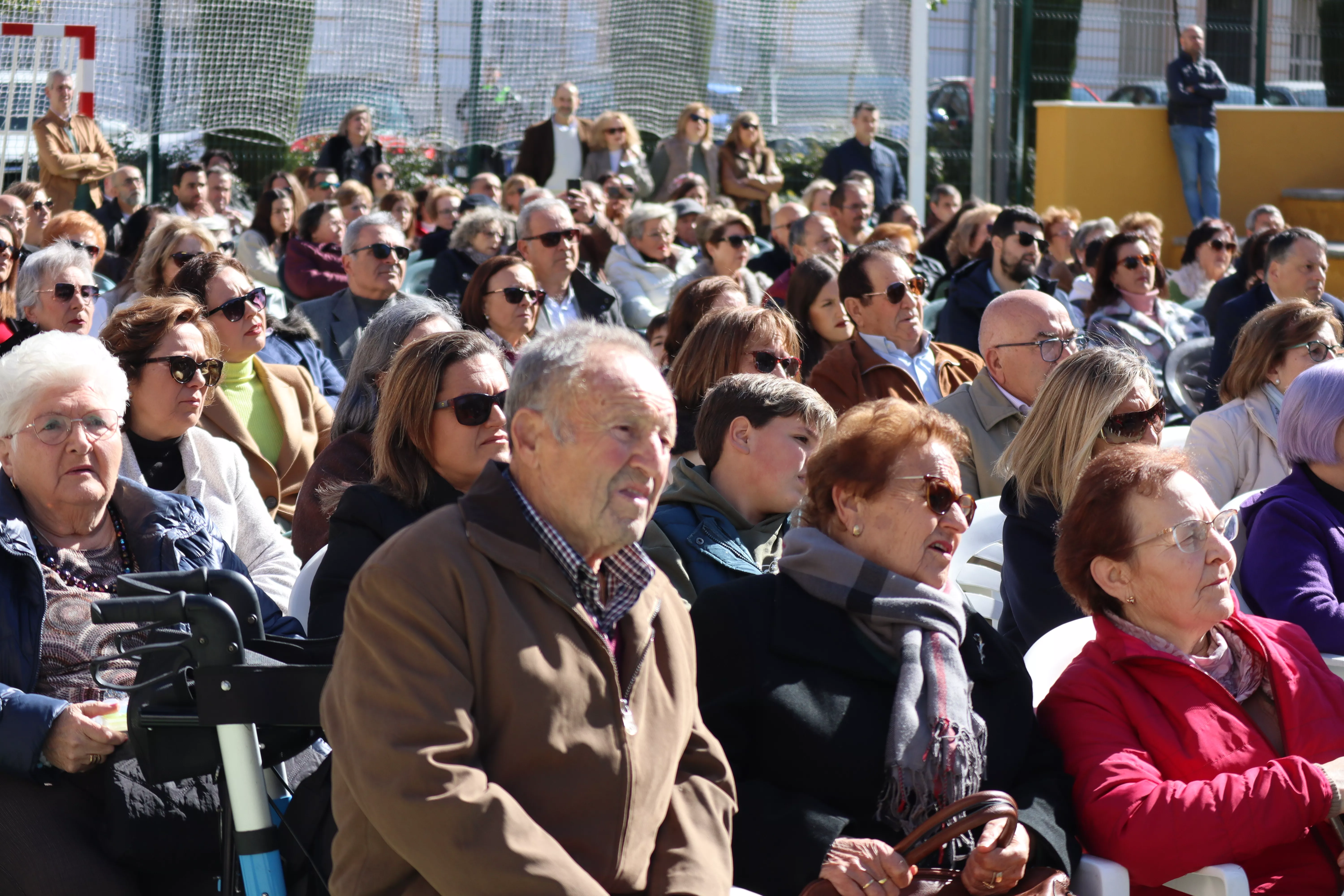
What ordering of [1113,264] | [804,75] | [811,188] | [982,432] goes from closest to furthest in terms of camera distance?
[982,432]
[1113,264]
[811,188]
[804,75]

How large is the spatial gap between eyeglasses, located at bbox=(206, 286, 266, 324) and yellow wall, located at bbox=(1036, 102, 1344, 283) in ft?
35.9

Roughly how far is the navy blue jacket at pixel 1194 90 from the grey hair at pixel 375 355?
11.7 m

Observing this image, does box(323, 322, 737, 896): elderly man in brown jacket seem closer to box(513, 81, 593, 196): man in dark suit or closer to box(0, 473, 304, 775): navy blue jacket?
box(0, 473, 304, 775): navy blue jacket

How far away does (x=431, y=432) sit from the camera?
3490 millimetres

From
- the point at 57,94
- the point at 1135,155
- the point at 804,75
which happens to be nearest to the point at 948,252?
the point at 804,75

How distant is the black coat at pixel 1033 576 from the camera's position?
145 inches

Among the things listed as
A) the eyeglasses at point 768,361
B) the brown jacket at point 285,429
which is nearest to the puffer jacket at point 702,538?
the eyeglasses at point 768,361

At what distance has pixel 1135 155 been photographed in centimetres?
1516

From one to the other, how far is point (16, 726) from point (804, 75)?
41.8 ft

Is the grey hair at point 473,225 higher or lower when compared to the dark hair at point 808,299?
higher

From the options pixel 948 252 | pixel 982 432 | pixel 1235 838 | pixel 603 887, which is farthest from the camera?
pixel 948 252

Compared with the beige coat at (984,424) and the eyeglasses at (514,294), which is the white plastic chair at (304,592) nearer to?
the beige coat at (984,424)

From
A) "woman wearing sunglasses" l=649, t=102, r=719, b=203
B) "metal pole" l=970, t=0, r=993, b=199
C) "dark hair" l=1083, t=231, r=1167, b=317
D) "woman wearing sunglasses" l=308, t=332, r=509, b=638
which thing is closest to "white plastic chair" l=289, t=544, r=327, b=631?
"woman wearing sunglasses" l=308, t=332, r=509, b=638

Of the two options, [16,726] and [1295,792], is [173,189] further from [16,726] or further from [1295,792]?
[1295,792]
